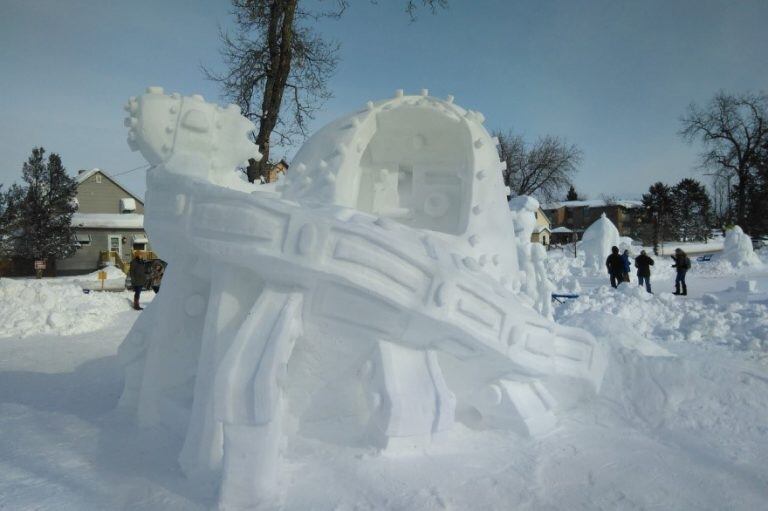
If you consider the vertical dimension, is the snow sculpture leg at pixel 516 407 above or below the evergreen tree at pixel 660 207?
below

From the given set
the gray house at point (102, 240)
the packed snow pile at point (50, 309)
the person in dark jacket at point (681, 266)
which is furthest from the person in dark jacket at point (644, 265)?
the gray house at point (102, 240)

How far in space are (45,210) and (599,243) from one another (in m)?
25.3

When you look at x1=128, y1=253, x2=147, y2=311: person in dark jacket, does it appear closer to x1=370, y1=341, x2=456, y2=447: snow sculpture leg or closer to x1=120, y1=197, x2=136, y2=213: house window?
x1=370, y1=341, x2=456, y2=447: snow sculpture leg

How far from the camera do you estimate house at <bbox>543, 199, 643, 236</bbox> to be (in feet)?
169

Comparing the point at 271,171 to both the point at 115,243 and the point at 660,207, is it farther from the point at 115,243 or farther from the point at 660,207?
the point at 660,207

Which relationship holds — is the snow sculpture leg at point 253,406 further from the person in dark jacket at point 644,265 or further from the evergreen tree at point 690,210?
the evergreen tree at point 690,210

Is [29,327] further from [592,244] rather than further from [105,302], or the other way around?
[592,244]

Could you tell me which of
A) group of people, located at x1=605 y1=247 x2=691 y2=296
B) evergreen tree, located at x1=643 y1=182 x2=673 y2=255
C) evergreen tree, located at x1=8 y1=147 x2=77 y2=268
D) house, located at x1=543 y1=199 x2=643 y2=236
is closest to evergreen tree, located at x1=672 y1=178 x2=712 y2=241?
evergreen tree, located at x1=643 y1=182 x2=673 y2=255

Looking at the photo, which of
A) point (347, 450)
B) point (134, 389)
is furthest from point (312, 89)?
point (347, 450)

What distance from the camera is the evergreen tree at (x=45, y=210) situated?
898 inches

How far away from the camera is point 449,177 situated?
4766 mm

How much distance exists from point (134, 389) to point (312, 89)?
9.12 metres

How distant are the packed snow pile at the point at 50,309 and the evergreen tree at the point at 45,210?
15.4 metres

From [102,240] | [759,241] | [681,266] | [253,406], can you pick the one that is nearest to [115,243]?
[102,240]
